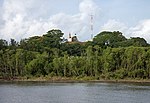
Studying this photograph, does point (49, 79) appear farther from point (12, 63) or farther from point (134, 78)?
point (134, 78)

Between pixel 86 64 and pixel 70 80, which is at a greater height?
pixel 86 64

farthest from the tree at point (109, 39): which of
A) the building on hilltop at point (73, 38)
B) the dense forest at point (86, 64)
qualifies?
the dense forest at point (86, 64)

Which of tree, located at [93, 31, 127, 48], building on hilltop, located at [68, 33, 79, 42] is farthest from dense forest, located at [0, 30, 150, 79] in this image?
building on hilltop, located at [68, 33, 79, 42]

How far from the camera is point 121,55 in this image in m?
75.5

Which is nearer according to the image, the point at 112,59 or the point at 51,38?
the point at 112,59

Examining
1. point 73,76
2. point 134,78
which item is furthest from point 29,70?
point 134,78

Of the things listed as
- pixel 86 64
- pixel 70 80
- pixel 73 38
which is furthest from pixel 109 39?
pixel 70 80

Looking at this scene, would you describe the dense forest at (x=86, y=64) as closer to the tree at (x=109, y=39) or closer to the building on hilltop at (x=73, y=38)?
the tree at (x=109, y=39)

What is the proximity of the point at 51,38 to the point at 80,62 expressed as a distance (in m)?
29.8

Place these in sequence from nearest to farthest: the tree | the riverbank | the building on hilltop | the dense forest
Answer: the riverbank, the dense forest, the tree, the building on hilltop

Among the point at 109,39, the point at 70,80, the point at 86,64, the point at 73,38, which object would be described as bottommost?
the point at 70,80

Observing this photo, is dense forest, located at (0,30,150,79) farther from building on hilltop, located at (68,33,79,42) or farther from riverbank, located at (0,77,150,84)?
building on hilltop, located at (68,33,79,42)

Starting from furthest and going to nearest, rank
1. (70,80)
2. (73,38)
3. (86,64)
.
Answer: (73,38) < (86,64) < (70,80)

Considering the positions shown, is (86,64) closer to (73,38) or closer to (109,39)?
(109,39)
